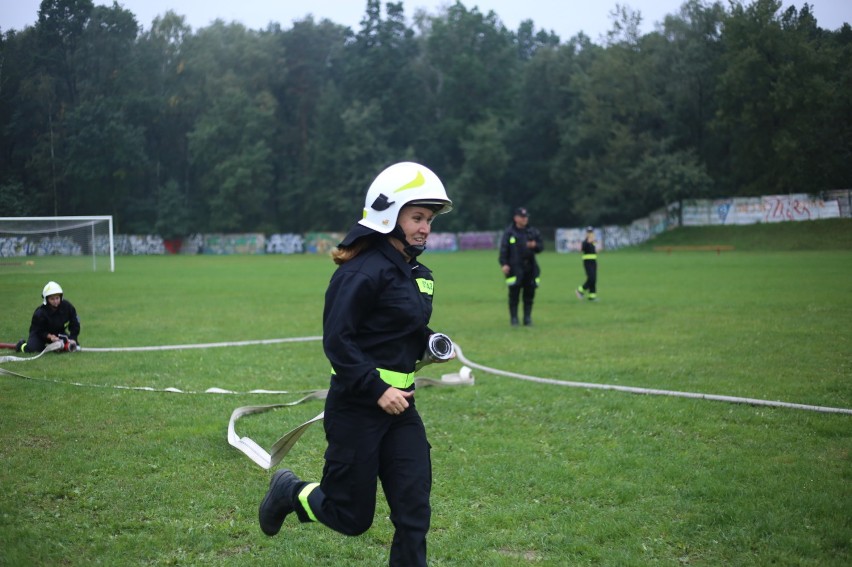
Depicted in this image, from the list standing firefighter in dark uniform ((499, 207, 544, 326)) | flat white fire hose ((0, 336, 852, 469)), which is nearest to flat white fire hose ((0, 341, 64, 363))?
flat white fire hose ((0, 336, 852, 469))

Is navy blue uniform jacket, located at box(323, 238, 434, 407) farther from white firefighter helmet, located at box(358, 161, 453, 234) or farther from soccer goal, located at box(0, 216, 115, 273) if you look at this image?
soccer goal, located at box(0, 216, 115, 273)

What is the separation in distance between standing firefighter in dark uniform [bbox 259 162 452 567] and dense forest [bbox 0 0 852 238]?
16990mm

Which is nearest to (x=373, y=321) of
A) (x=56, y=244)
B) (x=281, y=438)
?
(x=281, y=438)

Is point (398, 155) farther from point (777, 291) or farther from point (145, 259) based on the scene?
point (777, 291)

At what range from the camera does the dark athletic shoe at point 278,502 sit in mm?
5273

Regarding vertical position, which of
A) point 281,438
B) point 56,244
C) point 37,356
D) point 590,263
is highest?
point 56,244

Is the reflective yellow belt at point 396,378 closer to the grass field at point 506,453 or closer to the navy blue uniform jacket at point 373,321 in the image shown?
the navy blue uniform jacket at point 373,321

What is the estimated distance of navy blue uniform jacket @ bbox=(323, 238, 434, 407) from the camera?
4688mm

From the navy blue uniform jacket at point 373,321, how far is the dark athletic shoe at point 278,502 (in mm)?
892

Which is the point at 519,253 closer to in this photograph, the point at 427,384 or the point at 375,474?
the point at 427,384

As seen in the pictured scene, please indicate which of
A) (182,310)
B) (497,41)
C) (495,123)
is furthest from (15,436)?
(497,41)

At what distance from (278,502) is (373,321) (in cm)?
145

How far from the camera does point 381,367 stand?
15.9ft

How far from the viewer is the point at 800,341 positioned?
48.1 feet
